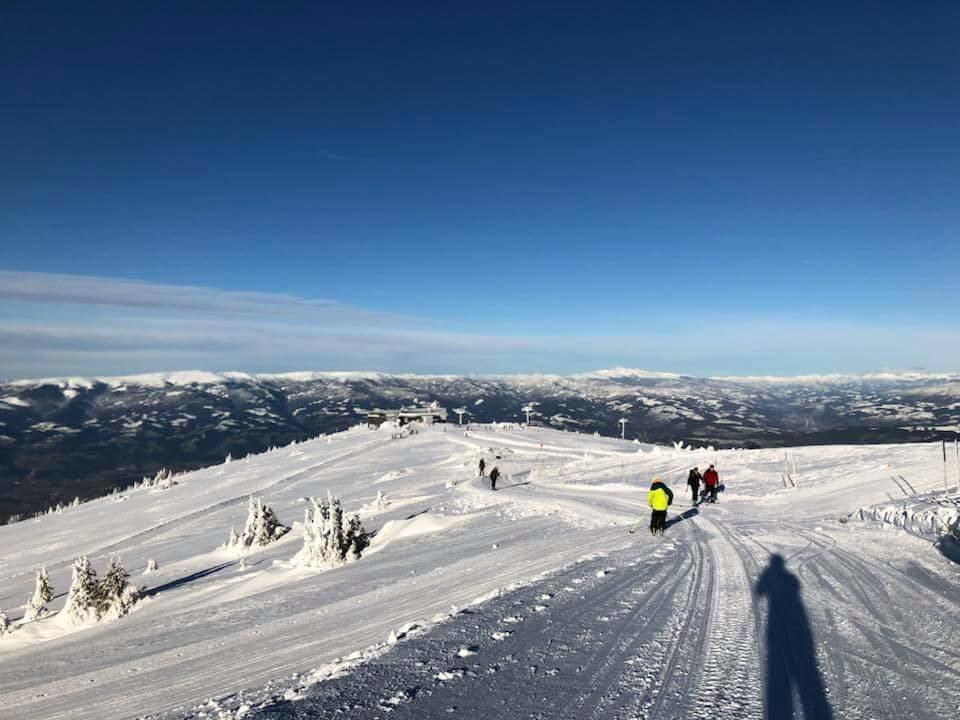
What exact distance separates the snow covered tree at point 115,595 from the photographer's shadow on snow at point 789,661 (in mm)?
16022

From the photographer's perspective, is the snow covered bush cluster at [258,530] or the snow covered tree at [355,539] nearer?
the snow covered tree at [355,539]

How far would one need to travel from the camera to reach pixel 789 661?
227 inches

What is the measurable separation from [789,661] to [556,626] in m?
2.56

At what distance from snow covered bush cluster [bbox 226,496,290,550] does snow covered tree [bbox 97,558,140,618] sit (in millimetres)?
8101

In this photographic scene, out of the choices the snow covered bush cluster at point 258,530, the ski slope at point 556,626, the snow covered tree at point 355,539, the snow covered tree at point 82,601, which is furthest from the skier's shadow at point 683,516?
the snow covered bush cluster at point 258,530

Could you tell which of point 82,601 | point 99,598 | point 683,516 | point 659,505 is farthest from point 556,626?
point 82,601

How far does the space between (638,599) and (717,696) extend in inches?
132

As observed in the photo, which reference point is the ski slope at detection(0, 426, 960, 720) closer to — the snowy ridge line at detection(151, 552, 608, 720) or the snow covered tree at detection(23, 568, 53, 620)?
the snowy ridge line at detection(151, 552, 608, 720)

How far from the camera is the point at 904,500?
666 inches

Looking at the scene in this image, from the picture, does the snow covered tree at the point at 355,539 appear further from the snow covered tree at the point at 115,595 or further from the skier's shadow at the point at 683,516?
the skier's shadow at the point at 683,516

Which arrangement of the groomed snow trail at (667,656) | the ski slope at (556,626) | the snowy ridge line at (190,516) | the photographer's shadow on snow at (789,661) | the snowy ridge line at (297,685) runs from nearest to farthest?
the photographer's shadow on snow at (789,661) → the groomed snow trail at (667,656) → the ski slope at (556,626) → the snowy ridge line at (297,685) → the snowy ridge line at (190,516)

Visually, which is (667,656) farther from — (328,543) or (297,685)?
(328,543)

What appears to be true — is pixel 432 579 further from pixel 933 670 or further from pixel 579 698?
pixel 933 670

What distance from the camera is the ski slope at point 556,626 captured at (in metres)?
5.25
